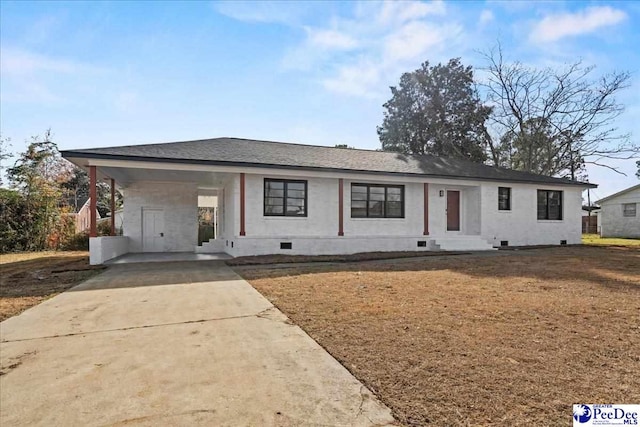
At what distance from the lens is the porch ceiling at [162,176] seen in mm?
14420

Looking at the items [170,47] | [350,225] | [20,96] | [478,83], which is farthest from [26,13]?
[478,83]

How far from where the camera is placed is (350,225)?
16.1 m

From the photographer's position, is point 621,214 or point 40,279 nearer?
point 40,279

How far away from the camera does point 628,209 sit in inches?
1136

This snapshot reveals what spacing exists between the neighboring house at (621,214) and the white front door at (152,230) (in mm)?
32098

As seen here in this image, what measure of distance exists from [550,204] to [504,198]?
304 cm

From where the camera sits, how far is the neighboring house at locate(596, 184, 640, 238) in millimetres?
28125

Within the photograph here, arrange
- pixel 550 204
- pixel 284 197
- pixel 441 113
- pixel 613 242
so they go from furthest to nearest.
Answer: pixel 441 113 < pixel 613 242 < pixel 550 204 < pixel 284 197

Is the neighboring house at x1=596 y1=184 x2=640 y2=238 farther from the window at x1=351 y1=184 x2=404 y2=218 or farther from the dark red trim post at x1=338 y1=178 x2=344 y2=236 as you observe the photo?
the dark red trim post at x1=338 y1=178 x2=344 y2=236

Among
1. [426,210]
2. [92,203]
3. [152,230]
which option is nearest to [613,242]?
[426,210]

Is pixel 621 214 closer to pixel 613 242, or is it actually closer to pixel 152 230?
pixel 613 242

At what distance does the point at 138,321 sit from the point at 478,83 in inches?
1333

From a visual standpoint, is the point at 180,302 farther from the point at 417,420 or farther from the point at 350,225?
the point at 350,225

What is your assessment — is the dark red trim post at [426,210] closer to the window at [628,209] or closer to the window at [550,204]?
the window at [550,204]
